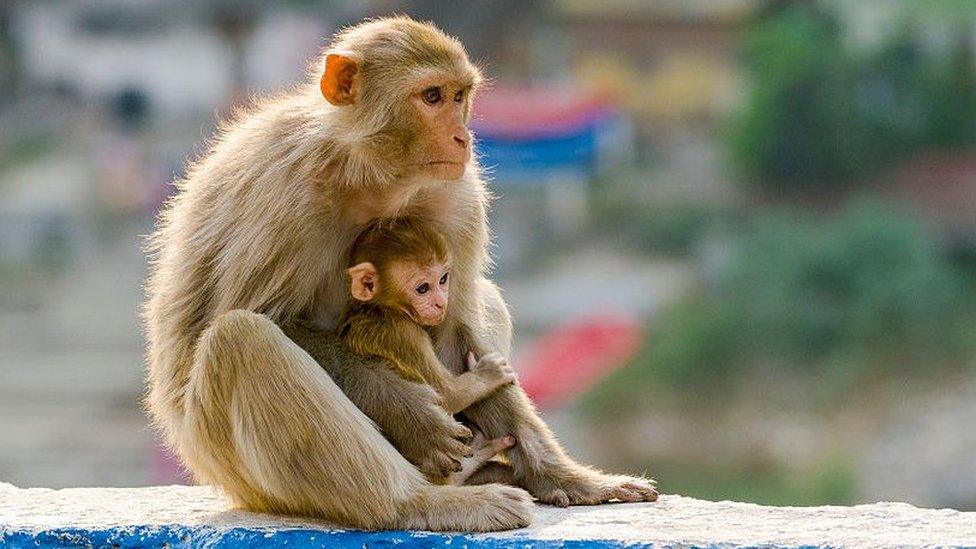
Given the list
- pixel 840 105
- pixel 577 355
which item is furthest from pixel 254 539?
pixel 840 105

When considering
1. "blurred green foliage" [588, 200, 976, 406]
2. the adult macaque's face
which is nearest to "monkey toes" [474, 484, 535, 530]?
the adult macaque's face

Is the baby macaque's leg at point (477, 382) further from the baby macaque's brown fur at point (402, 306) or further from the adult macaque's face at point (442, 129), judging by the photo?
the adult macaque's face at point (442, 129)

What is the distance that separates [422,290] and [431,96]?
49 cm

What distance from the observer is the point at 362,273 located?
4277 mm

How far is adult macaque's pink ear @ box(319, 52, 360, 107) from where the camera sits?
14.4ft

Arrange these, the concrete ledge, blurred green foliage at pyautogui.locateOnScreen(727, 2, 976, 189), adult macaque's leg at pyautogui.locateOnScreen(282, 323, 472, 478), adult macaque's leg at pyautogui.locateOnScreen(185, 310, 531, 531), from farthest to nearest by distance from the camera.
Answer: blurred green foliage at pyautogui.locateOnScreen(727, 2, 976, 189) < adult macaque's leg at pyautogui.locateOnScreen(282, 323, 472, 478) < adult macaque's leg at pyautogui.locateOnScreen(185, 310, 531, 531) < the concrete ledge

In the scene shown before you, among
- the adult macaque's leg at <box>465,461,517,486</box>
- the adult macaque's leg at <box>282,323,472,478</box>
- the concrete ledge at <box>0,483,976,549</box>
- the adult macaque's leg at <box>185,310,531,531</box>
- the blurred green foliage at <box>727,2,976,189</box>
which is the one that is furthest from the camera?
the blurred green foliage at <box>727,2,976,189</box>

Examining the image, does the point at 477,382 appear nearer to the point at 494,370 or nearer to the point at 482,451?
the point at 494,370

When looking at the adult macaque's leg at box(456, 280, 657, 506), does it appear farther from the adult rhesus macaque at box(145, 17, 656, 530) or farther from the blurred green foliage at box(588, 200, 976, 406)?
the blurred green foliage at box(588, 200, 976, 406)

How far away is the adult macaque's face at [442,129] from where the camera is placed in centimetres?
434

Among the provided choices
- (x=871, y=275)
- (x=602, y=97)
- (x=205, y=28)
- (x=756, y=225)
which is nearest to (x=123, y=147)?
(x=205, y=28)

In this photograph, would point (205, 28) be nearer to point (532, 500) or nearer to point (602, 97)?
point (602, 97)

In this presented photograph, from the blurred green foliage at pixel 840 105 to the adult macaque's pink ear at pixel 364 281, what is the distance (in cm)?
2242

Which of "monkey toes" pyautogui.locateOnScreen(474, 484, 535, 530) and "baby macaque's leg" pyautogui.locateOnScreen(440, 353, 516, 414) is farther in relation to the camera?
"baby macaque's leg" pyautogui.locateOnScreen(440, 353, 516, 414)
